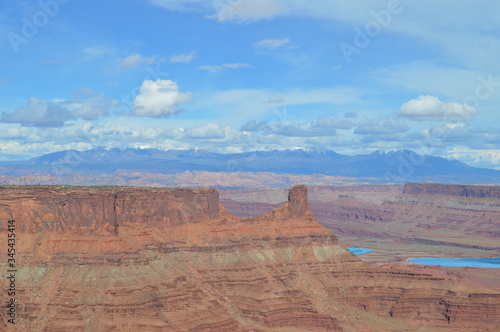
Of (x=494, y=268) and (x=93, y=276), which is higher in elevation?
(x=93, y=276)

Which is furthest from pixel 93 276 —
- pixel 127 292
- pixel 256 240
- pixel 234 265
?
pixel 256 240

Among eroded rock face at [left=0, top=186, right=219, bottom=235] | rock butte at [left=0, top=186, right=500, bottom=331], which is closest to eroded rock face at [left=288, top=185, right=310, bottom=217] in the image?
rock butte at [left=0, top=186, right=500, bottom=331]

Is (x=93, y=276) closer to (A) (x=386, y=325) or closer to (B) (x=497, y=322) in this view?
(A) (x=386, y=325)

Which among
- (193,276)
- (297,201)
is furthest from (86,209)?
(297,201)

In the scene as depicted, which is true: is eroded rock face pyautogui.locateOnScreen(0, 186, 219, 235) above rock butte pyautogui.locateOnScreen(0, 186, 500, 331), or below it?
above

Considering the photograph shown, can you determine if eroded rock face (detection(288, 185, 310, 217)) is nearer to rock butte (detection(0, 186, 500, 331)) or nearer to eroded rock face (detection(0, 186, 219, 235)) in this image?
rock butte (detection(0, 186, 500, 331))

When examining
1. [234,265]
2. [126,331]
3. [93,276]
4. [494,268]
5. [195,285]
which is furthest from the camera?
[494,268]

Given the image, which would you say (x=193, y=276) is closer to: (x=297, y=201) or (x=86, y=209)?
(x=86, y=209)

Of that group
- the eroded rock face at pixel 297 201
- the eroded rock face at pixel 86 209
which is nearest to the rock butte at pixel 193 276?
the eroded rock face at pixel 86 209
